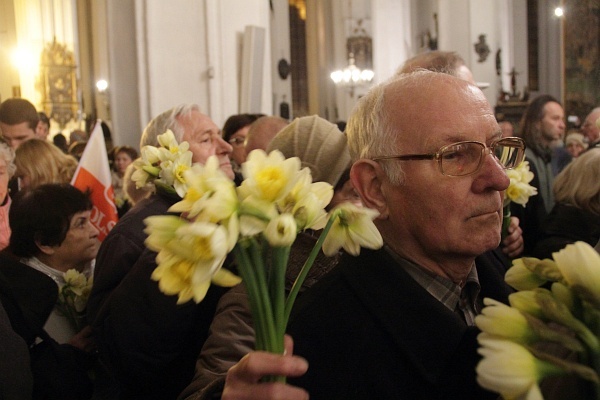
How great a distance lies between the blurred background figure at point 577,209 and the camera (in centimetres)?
363

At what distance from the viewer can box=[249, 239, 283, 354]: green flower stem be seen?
119cm

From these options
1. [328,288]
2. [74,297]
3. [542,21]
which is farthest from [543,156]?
[542,21]

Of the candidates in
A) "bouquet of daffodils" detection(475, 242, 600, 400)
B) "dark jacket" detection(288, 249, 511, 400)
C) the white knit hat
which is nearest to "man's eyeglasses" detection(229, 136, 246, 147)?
the white knit hat

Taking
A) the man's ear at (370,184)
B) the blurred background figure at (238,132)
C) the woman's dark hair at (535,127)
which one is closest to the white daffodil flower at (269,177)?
the man's ear at (370,184)

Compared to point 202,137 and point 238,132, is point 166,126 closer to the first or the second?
point 202,137

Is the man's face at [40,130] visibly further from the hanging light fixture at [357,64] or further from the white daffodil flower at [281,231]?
the hanging light fixture at [357,64]

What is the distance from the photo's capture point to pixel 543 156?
5.10 m

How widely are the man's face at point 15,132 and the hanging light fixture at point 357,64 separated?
1667 cm

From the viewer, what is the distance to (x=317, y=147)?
8.31ft

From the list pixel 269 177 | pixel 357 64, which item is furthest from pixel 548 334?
pixel 357 64

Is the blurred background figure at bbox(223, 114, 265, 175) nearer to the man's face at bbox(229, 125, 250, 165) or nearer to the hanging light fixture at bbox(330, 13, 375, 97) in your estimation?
the man's face at bbox(229, 125, 250, 165)

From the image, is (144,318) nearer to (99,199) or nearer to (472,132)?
(472,132)

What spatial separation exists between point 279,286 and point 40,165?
12.5ft

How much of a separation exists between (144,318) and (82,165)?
2.17m
